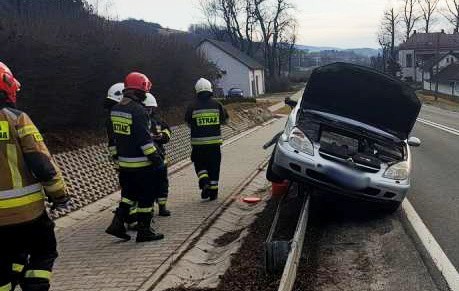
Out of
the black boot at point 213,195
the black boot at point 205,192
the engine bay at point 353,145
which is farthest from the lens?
the black boot at point 213,195

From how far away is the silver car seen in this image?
6781 mm

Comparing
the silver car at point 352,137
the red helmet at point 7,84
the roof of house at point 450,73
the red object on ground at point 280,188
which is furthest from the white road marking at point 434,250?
the roof of house at point 450,73

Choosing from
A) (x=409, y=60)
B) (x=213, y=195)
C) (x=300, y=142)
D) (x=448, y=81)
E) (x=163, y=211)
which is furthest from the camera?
(x=409, y=60)

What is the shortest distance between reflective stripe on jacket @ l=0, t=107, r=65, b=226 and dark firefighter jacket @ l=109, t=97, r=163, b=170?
2351 mm

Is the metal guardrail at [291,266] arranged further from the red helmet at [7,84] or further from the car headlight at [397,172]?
the red helmet at [7,84]

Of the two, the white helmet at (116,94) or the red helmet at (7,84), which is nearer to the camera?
the red helmet at (7,84)

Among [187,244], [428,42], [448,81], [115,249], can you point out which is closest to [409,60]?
[428,42]

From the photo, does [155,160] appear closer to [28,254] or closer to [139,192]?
[139,192]

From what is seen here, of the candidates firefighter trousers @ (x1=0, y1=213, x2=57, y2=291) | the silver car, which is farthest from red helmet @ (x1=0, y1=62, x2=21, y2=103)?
the silver car

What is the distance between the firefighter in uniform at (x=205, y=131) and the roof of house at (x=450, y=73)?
7105 centimetres

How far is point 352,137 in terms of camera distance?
24.3ft

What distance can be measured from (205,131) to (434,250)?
4177 mm

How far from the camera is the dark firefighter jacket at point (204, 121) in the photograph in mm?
8883

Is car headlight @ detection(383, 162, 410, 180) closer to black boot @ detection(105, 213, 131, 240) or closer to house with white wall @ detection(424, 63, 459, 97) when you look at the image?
black boot @ detection(105, 213, 131, 240)
